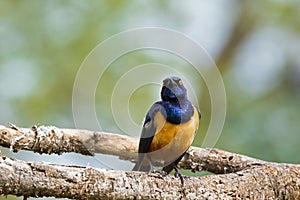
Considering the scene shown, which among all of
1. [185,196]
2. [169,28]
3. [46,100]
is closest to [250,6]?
[169,28]

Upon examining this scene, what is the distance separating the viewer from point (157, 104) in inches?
87.0

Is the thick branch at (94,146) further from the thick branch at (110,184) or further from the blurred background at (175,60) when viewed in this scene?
the blurred background at (175,60)

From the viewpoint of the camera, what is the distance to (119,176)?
1.72 meters

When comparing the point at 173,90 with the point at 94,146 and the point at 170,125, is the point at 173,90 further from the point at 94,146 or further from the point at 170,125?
the point at 94,146

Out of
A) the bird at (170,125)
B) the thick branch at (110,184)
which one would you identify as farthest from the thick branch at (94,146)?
the thick branch at (110,184)

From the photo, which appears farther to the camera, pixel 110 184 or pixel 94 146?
pixel 94 146

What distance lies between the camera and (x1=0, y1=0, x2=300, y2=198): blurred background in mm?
4438

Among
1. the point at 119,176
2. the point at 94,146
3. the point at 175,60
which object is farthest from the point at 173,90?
the point at 175,60

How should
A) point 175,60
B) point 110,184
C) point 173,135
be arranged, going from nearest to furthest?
point 110,184 < point 173,135 < point 175,60

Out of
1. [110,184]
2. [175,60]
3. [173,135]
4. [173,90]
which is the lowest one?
[110,184]

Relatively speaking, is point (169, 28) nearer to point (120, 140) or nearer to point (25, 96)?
point (25, 96)

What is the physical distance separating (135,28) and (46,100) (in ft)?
3.10

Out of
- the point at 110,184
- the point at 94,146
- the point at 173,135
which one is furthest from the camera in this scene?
the point at 94,146

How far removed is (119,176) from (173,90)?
1.73 feet
